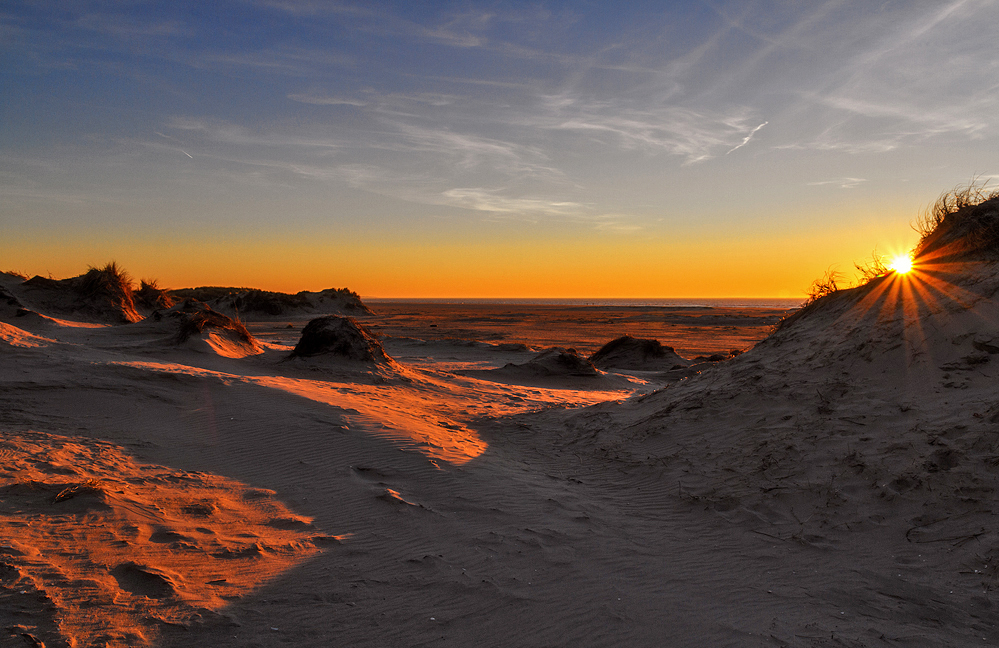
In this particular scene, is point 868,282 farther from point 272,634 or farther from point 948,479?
point 272,634

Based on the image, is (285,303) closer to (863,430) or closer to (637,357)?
(637,357)

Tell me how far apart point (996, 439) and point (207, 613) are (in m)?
6.23

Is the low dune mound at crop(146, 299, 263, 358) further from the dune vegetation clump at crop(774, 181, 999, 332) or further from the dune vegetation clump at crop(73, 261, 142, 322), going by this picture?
the dune vegetation clump at crop(774, 181, 999, 332)

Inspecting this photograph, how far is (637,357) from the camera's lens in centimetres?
1919

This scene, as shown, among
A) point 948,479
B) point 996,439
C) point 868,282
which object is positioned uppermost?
point 868,282

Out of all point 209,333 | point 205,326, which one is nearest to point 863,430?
point 209,333

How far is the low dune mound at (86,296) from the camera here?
59.7ft

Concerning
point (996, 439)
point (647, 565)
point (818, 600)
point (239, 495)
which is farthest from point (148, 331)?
point (996, 439)

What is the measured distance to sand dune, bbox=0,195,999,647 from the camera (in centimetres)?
338

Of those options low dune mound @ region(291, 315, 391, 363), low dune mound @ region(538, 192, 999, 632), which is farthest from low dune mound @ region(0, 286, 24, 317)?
low dune mound @ region(538, 192, 999, 632)

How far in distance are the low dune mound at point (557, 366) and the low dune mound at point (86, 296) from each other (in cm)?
1380

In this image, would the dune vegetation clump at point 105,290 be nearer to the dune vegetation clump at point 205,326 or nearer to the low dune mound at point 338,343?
the dune vegetation clump at point 205,326

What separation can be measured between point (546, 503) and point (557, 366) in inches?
433

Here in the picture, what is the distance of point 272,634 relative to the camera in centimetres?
319
